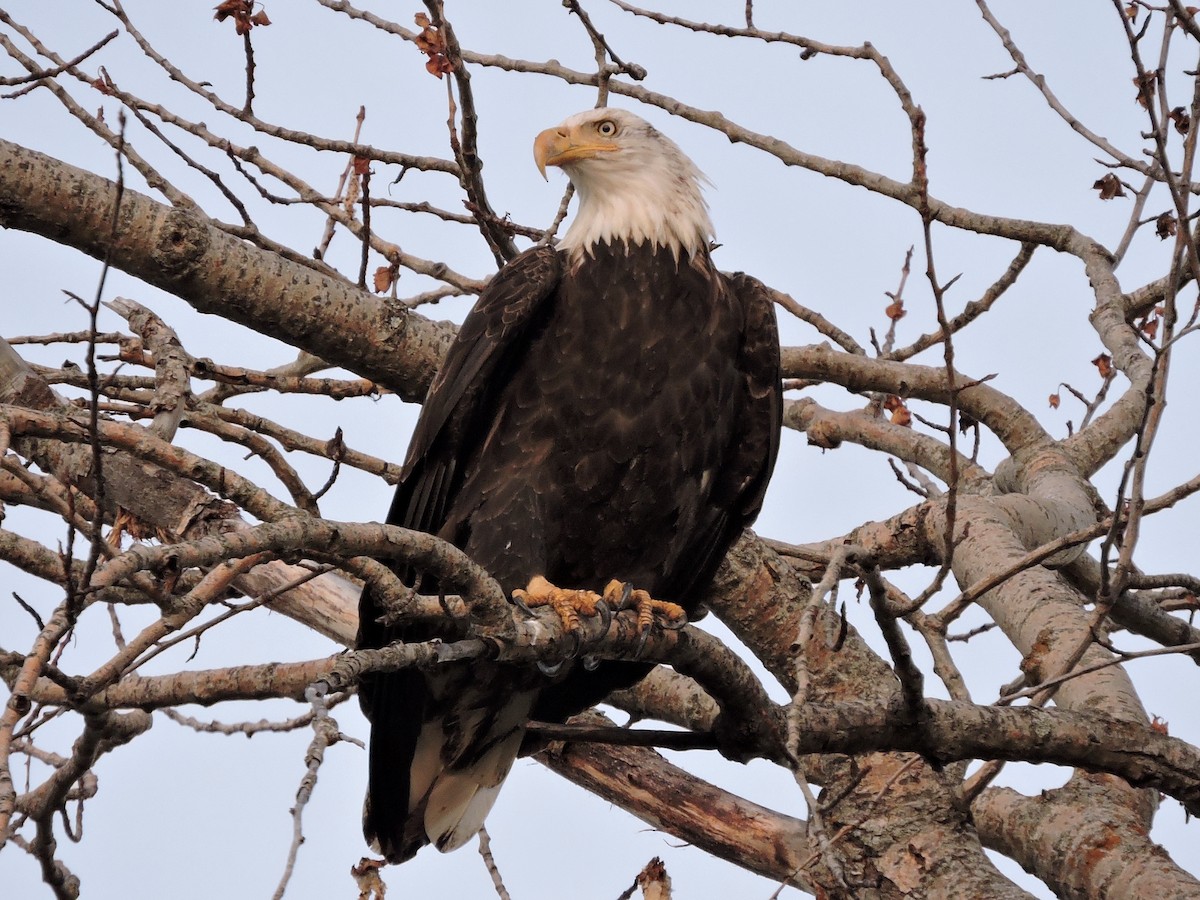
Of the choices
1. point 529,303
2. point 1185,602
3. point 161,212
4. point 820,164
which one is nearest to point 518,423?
point 529,303

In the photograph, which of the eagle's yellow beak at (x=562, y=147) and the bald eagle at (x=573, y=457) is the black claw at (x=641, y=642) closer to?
the bald eagle at (x=573, y=457)

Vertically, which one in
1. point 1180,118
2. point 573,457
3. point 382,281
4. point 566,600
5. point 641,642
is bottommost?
point 641,642

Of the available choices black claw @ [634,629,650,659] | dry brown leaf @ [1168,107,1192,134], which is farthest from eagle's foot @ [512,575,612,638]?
dry brown leaf @ [1168,107,1192,134]

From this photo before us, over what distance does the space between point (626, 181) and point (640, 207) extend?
20cm

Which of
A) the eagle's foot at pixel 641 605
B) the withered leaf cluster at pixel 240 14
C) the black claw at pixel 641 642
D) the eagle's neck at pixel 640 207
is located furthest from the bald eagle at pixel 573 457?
the withered leaf cluster at pixel 240 14

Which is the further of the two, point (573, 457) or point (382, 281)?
point (382, 281)

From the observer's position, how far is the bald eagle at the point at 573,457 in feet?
13.1

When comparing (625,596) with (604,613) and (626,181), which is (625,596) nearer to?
(604,613)

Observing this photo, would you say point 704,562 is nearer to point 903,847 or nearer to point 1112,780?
point 903,847

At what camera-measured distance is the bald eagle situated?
13.1 ft

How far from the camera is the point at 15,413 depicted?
9.20 ft

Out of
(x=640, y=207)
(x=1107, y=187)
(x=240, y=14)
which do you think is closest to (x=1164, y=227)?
(x=1107, y=187)

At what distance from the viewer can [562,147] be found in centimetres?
473

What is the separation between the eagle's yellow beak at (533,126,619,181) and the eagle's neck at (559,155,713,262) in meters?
0.05
